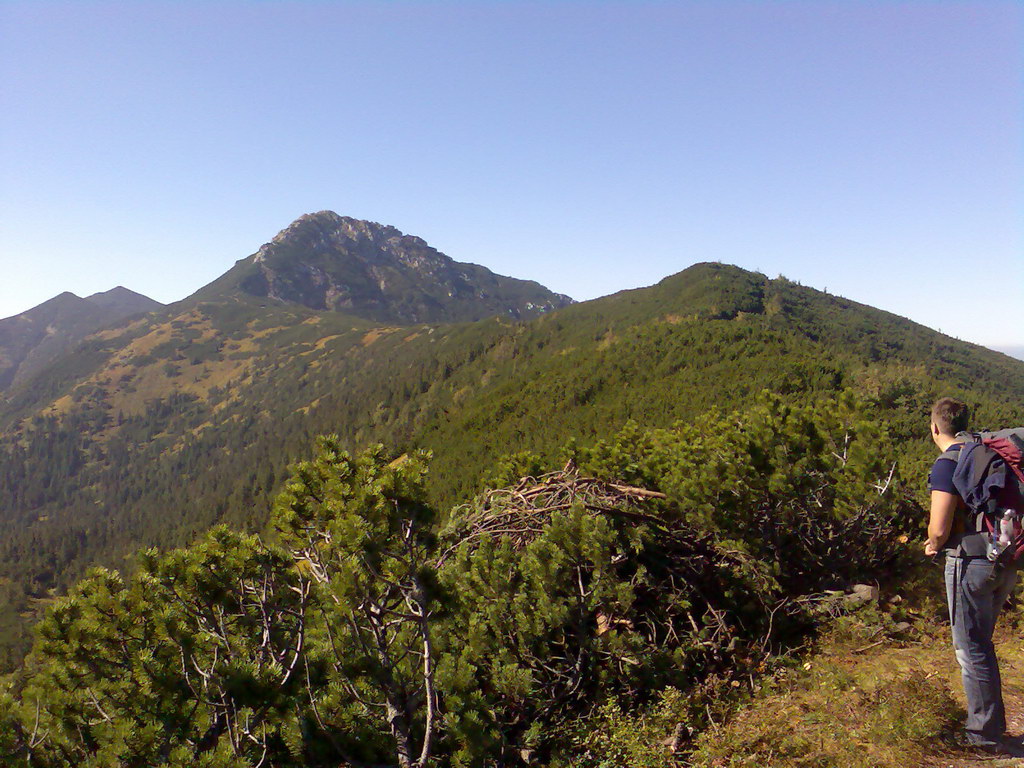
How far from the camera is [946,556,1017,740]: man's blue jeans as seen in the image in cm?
373

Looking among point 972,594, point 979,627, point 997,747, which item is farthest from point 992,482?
point 997,747

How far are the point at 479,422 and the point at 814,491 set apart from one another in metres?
73.7

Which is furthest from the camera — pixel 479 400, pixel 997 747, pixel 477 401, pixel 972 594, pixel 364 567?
pixel 477 401

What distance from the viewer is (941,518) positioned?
3.81 meters

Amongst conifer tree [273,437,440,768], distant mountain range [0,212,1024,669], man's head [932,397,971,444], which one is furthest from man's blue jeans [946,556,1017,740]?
distant mountain range [0,212,1024,669]

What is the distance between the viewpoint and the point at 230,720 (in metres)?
3.31

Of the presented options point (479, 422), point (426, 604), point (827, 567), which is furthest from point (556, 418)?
point (426, 604)

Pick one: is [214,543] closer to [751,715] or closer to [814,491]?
[751,715]

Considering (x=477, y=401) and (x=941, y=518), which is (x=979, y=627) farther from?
(x=477, y=401)

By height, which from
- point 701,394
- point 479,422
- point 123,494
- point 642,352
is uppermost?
point 642,352

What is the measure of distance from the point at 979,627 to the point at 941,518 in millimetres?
827

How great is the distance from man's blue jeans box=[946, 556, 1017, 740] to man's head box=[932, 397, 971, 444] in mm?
932

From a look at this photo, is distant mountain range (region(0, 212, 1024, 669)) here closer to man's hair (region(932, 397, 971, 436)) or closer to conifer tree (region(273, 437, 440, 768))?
man's hair (region(932, 397, 971, 436))

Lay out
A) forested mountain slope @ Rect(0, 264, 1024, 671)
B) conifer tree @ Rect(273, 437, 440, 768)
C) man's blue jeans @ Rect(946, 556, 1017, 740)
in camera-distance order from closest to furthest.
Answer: conifer tree @ Rect(273, 437, 440, 768) → man's blue jeans @ Rect(946, 556, 1017, 740) → forested mountain slope @ Rect(0, 264, 1024, 671)
